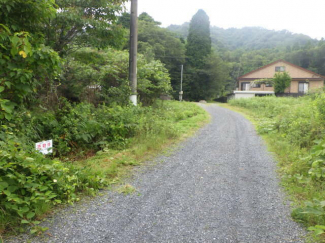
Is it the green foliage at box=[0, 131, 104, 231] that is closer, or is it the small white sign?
the green foliage at box=[0, 131, 104, 231]

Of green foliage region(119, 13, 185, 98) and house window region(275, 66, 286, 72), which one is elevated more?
green foliage region(119, 13, 185, 98)

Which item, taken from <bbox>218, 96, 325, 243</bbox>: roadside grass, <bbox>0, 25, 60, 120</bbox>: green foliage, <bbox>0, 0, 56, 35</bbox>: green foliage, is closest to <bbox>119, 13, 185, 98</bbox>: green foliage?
<bbox>218, 96, 325, 243</bbox>: roadside grass

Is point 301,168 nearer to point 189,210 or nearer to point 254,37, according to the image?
point 189,210

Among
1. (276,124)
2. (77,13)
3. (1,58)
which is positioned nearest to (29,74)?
(1,58)

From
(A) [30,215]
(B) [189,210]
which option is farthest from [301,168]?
(A) [30,215]

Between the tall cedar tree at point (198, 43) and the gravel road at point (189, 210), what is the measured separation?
36641mm

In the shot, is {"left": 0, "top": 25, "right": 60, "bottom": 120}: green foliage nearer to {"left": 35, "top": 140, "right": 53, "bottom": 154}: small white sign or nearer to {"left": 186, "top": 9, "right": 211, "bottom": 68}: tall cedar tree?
{"left": 35, "top": 140, "right": 53, "bottom": 154}: small white sign

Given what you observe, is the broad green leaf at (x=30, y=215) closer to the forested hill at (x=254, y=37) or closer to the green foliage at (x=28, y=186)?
the green foliage at (x=28, y=186)

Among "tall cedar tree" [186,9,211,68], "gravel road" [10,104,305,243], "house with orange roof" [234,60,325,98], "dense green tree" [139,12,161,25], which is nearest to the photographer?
"gravel road" [10,104,305,243]

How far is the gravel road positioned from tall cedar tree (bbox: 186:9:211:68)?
36641 millimetres

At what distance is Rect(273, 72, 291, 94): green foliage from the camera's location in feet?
119

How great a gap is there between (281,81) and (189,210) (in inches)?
1447

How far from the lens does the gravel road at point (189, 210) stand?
2.96 metres

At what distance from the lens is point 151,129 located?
7.76 metres
